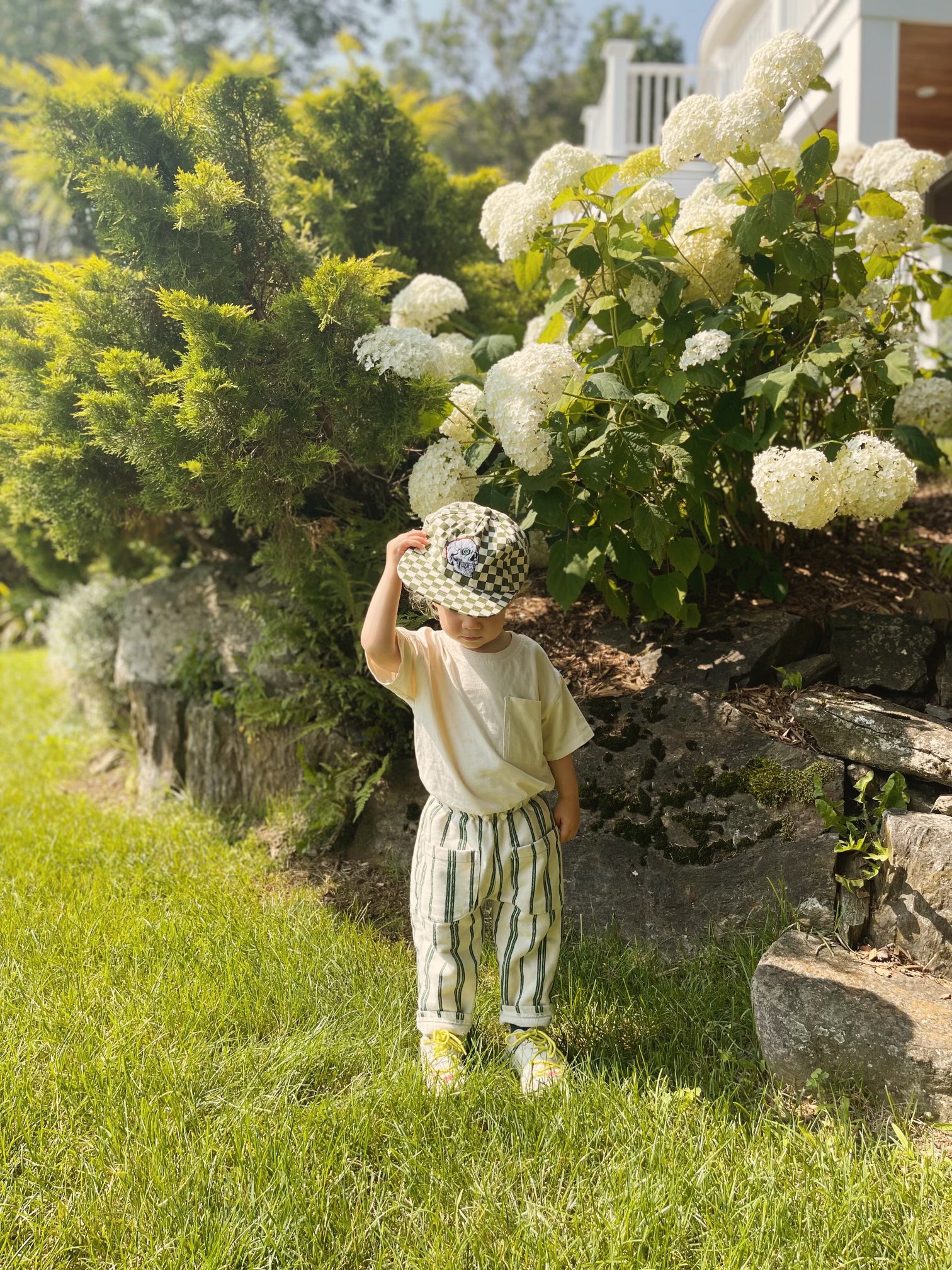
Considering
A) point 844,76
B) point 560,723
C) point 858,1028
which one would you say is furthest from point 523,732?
point 844,76

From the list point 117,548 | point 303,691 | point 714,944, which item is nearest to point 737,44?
point 117,548

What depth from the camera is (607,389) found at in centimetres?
251

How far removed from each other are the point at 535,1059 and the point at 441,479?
1579 mm

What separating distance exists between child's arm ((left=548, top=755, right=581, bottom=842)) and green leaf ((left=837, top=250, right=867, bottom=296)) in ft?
5.36

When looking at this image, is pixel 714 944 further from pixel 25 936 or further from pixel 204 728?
pixel 204 728

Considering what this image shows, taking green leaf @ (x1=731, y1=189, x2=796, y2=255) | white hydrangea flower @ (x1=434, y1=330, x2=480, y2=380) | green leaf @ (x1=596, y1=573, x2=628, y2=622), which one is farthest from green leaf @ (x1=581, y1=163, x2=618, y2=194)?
green leaf @ (x1=596, y1=573, x2=628, y2=622)

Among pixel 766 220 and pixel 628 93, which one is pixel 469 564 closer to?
pixel 766 220

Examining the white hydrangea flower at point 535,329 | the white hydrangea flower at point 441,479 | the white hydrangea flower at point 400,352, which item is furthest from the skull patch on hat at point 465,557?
the white hydrangea flower at point 535,329

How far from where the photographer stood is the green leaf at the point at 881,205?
2.80m

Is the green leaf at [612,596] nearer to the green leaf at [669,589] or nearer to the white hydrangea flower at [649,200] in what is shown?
the green leaf at [669,589]

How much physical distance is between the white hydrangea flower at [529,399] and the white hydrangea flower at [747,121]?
0.75 metres

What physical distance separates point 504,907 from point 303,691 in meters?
1.44

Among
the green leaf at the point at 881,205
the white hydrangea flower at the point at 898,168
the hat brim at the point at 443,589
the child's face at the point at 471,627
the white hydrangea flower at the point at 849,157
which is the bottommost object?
the child's face at the point at 471,627

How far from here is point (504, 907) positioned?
2.27 meters
